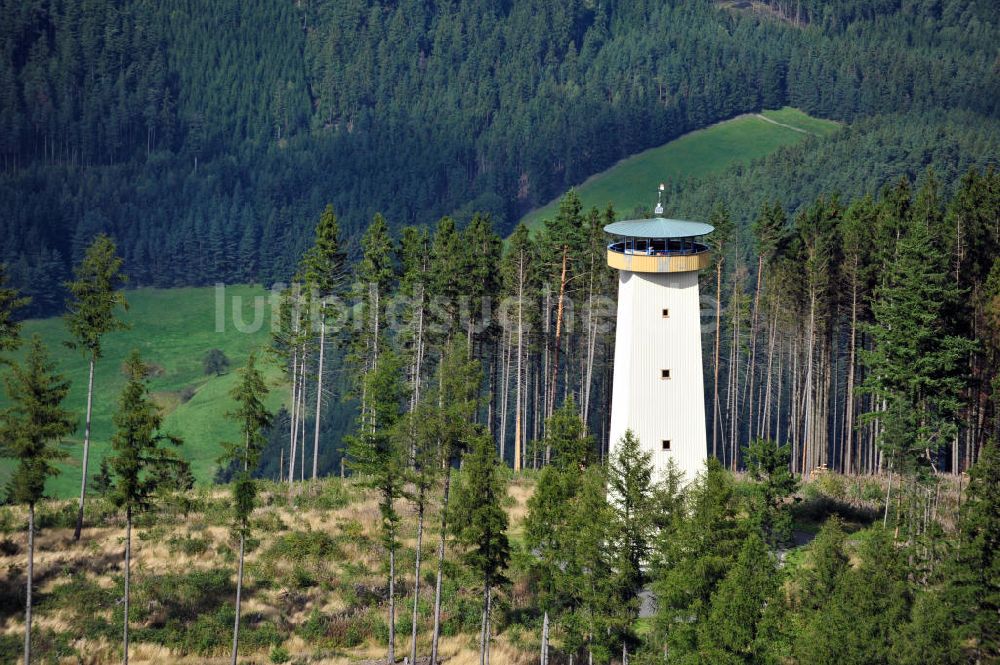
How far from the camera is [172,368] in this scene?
165875 millimetres

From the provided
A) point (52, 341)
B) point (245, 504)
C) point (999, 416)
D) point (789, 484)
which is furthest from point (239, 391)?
point (52, 341)

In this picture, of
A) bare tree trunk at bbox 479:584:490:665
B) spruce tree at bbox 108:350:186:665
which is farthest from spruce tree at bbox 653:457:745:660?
spruce tree at bbox 108:350:186:665

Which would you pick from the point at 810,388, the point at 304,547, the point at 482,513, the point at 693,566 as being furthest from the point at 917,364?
the point at 304,547

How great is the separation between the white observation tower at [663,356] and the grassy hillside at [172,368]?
280 feet

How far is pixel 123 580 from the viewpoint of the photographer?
44812mm

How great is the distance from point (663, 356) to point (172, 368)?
13452 cm

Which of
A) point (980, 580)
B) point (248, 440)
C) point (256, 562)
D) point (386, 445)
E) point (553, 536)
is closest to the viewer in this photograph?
point (980, 580)

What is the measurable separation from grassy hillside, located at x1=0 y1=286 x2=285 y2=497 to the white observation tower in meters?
85.4

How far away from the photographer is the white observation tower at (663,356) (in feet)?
139

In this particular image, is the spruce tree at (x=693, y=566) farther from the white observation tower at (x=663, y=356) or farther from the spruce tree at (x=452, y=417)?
the spruce tree at (x=452, y=417)

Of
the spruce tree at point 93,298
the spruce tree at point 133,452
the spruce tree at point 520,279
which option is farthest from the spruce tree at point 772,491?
the spruce tree at point 93,298

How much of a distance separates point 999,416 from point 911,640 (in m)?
21.4

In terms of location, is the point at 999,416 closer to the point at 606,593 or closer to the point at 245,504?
the point at 606,593

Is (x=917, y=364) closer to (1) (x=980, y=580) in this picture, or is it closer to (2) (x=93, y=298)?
(1) (x=980, y=580)
